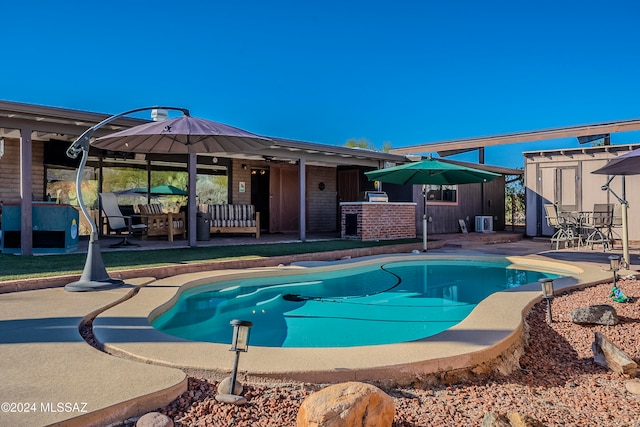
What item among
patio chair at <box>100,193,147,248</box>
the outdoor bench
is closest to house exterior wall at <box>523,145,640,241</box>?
the outdoor bench

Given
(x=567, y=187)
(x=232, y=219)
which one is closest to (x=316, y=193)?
(x=232, y=219)

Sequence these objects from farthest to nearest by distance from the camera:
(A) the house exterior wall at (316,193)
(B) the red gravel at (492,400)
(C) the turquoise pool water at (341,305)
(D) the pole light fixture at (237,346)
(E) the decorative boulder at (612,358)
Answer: (A) the house exterior wall at (316,193), (C) the turquoise pool water at (341,305), (E) the decorative boulder at (612,358), (D) the pole light fixture at (237,346), (B) the red gravel at (492,400)

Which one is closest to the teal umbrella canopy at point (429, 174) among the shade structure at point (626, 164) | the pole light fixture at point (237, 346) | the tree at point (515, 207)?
the shade structure at point (626, 164)

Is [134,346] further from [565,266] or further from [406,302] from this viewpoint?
[565,266]

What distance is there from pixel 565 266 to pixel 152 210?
856 cm

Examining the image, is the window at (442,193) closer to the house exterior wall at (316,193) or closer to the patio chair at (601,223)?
the house exterior wall at (316,193)

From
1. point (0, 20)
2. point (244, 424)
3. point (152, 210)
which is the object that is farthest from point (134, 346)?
point (0, 20)

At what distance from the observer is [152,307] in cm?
411

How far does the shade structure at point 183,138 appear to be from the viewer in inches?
209

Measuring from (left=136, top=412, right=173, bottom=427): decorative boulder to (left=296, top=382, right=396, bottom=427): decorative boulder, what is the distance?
61cm

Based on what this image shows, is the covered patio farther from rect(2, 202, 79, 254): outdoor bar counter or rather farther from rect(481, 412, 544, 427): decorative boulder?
rect(481, 412, 544, 427): decorative boulder

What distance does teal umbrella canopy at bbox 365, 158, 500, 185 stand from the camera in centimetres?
902

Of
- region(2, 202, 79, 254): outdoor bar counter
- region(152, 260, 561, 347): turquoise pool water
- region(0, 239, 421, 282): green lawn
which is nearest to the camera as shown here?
region(152, 260, 561, 347): turquoise pool water

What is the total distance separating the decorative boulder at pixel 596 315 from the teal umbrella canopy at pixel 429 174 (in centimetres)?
486
